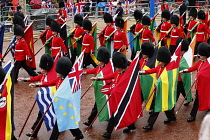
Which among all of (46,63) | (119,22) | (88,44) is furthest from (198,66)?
(119,22)

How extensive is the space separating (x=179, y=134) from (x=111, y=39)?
535cm

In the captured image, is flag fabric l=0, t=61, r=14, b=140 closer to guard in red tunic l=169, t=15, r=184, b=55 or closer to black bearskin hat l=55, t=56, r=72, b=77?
black bearskin hat l=55, t=56, r=72, b=77

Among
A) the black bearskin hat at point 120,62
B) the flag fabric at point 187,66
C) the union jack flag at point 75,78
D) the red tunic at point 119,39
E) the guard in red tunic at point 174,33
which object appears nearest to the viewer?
the union jack flag at point 75,78

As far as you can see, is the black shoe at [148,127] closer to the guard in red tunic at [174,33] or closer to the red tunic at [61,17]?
the guard in red tunic at [174,33]

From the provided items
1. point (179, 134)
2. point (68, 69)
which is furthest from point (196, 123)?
point (68, 69)

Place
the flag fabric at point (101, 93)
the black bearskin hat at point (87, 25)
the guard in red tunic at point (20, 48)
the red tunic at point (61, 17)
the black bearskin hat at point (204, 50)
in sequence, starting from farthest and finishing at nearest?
the red tunic at point (61, 17) < the black bearskin hat at point (87, 25) < the guard in red tunic at point (20, 48) < the black bearskin hat at point (204, 50) < the flag fabric at point (101, 93)

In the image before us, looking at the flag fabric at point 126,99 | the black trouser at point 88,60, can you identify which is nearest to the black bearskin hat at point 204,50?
the flag fabric at point 126,99

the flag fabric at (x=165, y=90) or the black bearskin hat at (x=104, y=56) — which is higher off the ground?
the black bearskin hat at (x=104, y=56)

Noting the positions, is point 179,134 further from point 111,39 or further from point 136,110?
point 111,39

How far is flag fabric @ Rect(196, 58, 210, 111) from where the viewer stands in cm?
729

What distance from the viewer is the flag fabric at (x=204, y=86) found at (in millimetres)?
7285

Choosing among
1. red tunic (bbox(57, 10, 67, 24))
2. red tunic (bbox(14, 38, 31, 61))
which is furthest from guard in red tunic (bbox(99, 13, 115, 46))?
red tunic (bbox(14, 38, 31, 61))

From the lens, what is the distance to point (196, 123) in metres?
7.39

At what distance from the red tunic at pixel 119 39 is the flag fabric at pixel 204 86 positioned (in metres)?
4.29
